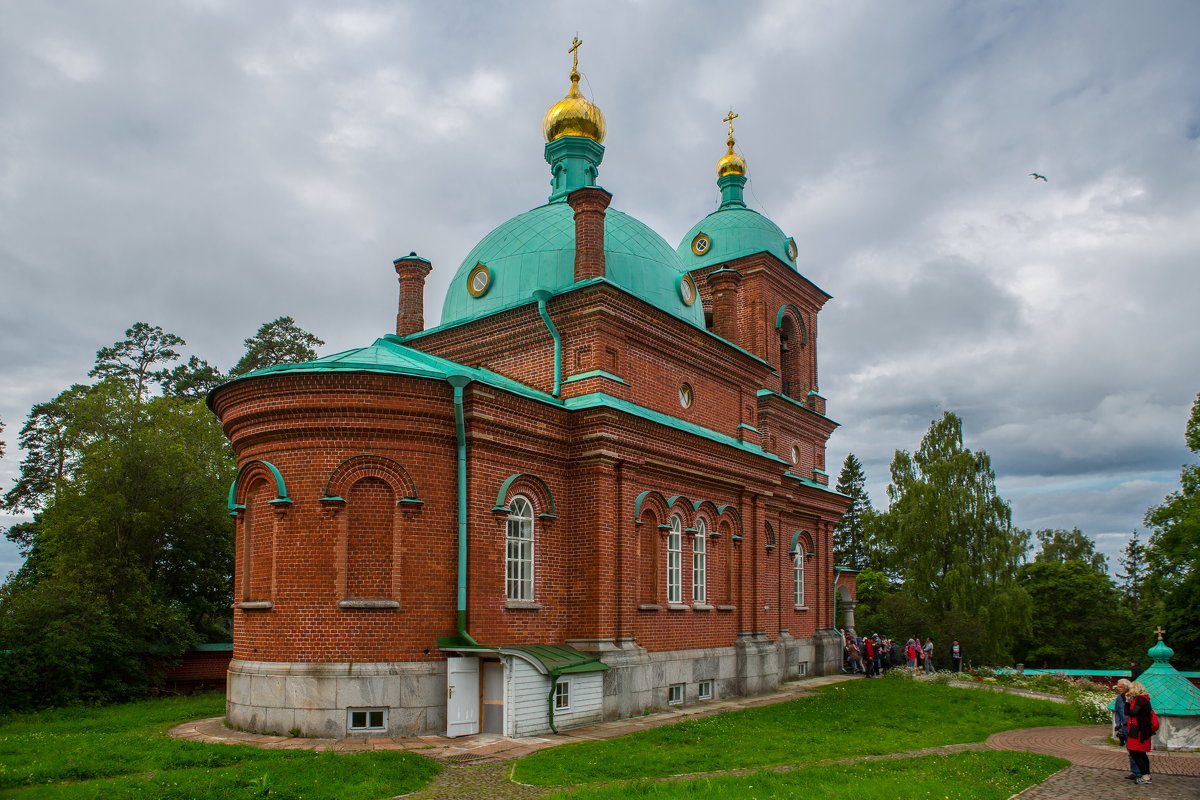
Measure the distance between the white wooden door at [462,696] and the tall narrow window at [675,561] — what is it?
5305 millimetres

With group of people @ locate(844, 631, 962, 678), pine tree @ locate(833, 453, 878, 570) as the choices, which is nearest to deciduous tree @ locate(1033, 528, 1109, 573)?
pine tree @ locate(833, 453, 878, 570)

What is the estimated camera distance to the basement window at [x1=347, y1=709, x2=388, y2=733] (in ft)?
41.9

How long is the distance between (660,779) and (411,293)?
12.9 metres

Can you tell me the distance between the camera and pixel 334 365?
44.7 ft

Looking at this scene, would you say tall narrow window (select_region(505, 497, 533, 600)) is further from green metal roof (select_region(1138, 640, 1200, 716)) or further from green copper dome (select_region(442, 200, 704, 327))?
green metal roof (select_region(1138, 640, 1200, 716))

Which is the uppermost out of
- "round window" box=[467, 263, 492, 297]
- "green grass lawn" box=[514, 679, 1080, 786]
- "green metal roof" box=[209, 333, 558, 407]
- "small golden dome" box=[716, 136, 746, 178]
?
"small golden dome" box=[716, 136, 746, 178]

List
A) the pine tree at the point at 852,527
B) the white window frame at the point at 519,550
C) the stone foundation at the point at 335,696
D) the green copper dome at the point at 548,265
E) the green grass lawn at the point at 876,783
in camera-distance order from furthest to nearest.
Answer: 1. the pine tree at the point at 852,527
2. the green copper dome at the point at 548,265
3. the white window frame at the point at 519,550
4. the stone foundation at the point at 335,696
5. the green grass lawn at the point at 876,783

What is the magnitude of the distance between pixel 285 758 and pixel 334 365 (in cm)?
554

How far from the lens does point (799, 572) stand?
975 inches

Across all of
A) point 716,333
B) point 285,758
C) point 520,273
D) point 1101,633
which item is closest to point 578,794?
point 285,758

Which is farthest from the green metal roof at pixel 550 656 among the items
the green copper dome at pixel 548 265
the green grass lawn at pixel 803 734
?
the green copper dome at pixel 548 265

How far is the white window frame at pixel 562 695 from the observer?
13770mm

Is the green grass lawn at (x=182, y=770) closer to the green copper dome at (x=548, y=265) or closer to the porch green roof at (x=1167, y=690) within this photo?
the green copper dome at (x=548, y=265)

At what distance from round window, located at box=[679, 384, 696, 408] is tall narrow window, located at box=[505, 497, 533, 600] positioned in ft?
15.8
